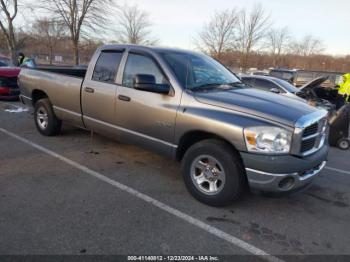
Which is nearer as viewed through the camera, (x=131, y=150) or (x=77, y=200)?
(x=77, y=200)

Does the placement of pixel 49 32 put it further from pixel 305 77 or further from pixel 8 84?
pixel 305 77

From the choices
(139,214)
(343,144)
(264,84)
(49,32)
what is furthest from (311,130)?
(49,32)

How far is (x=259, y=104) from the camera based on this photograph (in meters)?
3.70

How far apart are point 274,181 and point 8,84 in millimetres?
10106

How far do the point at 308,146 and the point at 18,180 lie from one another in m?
3.79

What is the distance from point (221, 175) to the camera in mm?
3736

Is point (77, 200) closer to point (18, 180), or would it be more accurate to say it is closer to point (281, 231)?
point (18, 180)

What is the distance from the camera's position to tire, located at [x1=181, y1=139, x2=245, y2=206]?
11.8ft

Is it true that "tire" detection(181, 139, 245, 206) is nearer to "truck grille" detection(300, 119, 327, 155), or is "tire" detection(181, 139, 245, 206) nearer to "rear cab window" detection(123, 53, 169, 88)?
"truck grille" detection(300, 119, 327, 155)

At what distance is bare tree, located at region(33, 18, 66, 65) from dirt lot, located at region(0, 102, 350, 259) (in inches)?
932

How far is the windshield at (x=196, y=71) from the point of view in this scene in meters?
4.25

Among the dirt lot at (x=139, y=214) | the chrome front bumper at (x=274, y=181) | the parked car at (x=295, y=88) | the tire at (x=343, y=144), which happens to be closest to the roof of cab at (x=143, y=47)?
the dirt lot at (x=139, y=214)

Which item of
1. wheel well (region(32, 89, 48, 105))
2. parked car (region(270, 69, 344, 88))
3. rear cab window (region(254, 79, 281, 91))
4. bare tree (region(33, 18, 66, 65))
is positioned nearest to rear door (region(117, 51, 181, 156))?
wheel well (region(32, 89, 48, 105))

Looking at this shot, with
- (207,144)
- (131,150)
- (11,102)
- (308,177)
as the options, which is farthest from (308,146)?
(11,102)
